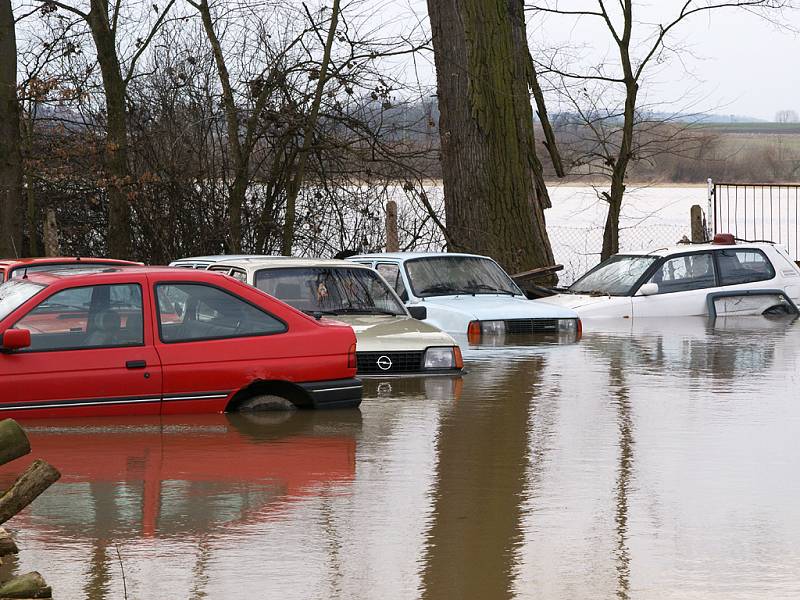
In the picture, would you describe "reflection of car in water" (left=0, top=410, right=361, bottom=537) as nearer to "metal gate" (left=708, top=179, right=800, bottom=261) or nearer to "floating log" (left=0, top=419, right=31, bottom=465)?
"floating log" (left=0, top=419, right=31, bottom=465)

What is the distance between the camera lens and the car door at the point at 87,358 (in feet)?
33.3

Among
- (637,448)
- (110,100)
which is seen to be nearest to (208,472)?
(637,448)

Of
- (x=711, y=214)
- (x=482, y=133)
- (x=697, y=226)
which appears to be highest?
(x=482, y=133)

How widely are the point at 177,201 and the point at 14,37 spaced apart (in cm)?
392

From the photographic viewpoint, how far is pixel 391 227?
25812 millimetres

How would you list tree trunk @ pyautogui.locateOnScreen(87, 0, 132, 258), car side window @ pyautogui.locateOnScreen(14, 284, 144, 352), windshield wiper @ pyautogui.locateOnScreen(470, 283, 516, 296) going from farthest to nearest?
tree trunk @ pyautogui.locateOnScreen(87, 0, 132, 258)
windshield wiper @ pyautogui.locateOnScreen(470, 283, 516, 296)
car side window @ pyautogui.locateOnScreen(14, 284, 144, 352)

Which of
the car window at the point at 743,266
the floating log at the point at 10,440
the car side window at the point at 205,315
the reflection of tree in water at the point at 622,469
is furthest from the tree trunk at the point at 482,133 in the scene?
the floating log at the point at 10,440

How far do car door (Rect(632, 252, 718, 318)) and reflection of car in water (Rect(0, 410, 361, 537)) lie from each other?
30.7 feet

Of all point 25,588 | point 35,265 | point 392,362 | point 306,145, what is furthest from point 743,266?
point 25,588

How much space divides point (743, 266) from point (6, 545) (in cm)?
1609

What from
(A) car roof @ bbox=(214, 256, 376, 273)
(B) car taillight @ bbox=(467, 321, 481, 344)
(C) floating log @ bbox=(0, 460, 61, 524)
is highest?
(A) car roof @ bbox=(214, 256, 376, 273)

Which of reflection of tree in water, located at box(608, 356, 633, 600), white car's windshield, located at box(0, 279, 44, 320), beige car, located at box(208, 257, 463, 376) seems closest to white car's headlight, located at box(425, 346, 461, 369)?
beige car, located at box(208, 257, 463, 376)

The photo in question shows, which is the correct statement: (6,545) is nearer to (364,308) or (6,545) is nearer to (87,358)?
(87,358)

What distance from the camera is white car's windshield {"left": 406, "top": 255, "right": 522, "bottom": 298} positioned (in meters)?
17.8
